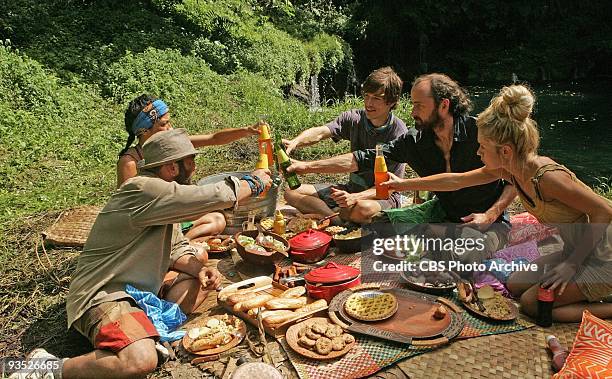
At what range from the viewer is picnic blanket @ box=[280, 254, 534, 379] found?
293 cm

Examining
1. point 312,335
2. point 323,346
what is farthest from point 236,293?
point 323,346

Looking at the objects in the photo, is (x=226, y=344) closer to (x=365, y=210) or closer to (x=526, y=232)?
(x=365, y=210)

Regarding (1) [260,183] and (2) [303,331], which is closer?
(2) [303,331]

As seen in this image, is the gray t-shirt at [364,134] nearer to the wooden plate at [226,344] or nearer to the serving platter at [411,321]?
the serving platter at [411,321]

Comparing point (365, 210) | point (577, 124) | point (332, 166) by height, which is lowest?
point (577, 124)

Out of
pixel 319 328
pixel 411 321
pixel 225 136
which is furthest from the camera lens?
pixel 225 136

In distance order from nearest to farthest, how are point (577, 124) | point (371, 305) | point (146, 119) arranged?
point (371, 305) < point (146, 119) < point (577, 124)

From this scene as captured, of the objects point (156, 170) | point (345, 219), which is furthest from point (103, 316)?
point (345, 219)

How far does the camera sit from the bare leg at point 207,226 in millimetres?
4832

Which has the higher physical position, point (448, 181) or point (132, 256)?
point (448, 181)

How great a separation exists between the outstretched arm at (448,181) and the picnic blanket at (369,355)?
1085 mm

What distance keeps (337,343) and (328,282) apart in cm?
62

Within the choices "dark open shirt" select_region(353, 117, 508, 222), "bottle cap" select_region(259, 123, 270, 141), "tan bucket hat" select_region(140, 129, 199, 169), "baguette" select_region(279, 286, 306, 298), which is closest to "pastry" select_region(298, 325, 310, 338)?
"baguette" select_region(279, 286, 306, 298)

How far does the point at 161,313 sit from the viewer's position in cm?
339
